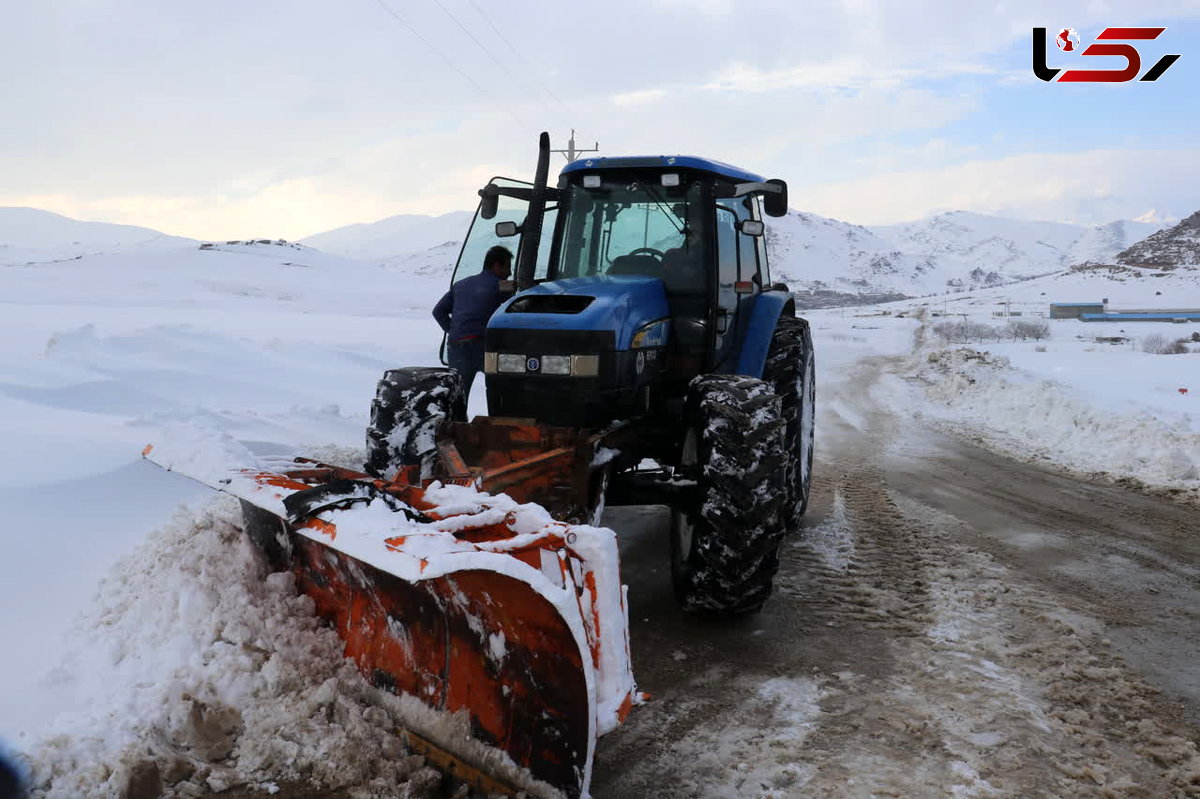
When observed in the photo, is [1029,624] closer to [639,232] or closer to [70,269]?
[639,232]

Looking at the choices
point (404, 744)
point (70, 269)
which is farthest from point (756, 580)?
point (70, 269)

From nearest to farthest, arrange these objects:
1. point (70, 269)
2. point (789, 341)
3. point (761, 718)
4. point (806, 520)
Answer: point (761, 718), point (789, 341), point (806, 520), point (70, 269)

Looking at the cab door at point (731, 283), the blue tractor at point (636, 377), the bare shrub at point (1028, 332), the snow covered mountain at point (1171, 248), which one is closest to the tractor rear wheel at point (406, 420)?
the blue tractor at point (636, 377)

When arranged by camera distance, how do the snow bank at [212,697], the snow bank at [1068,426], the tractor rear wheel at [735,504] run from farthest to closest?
the snow bank at [1068,426]
the tractor rear wheel at [735,504]
the snow bank at [212,697]

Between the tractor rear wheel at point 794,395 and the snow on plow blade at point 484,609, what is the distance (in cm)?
257

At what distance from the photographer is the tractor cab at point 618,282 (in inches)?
168

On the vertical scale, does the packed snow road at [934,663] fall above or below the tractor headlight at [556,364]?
below

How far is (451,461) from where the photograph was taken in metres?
3.97

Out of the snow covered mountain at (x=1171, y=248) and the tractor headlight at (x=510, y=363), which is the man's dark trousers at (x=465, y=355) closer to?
the tractor headlight at (x=510, y=363)

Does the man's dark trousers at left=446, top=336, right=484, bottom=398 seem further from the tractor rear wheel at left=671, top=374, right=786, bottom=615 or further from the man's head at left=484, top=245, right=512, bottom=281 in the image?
the tractor rear wheel at left=671, top=374, right=786, bottom=615

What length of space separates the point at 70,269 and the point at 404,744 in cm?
4386

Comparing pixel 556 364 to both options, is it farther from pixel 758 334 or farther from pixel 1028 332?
pixel 1028 332

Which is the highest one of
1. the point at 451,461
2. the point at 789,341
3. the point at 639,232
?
the point at 639,232

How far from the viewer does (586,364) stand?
4.18m
